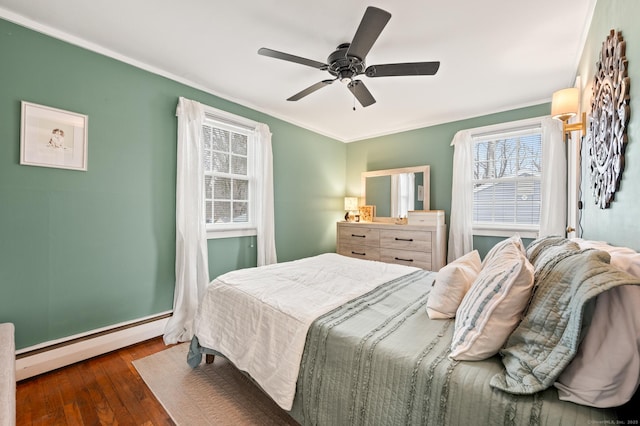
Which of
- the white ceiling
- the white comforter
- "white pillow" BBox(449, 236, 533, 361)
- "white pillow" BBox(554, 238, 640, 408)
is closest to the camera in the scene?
"white pillow" BBox(554, 238, 640, 408)

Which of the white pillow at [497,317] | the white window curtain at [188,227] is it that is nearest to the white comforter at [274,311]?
the white pillow at [497,317]

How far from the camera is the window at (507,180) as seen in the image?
3.21 m

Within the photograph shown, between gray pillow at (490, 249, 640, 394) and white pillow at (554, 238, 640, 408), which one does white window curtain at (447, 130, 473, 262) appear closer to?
gray pillow at (490, 249, 640, 394)

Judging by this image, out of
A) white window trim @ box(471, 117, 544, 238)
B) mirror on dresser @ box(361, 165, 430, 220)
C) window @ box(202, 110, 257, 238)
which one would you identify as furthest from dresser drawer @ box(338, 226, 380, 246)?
window @ box(202, 110, 257, 238)

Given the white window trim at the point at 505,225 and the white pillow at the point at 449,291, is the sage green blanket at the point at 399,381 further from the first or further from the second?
the white window trim at the point at 505,225

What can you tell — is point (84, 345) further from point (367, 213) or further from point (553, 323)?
point (367, 213)

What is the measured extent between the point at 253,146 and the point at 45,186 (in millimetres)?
1977

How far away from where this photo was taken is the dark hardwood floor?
160 cm

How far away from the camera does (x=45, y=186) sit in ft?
6.75

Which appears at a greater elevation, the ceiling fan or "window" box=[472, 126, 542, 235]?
the ceiling fan

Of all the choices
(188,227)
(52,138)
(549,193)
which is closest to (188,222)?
(188,227)

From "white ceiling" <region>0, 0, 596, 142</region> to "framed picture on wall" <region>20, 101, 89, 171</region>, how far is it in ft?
2.01

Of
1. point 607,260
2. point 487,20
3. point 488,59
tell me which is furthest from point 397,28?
point 607,260

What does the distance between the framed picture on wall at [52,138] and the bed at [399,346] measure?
5.20 feet
